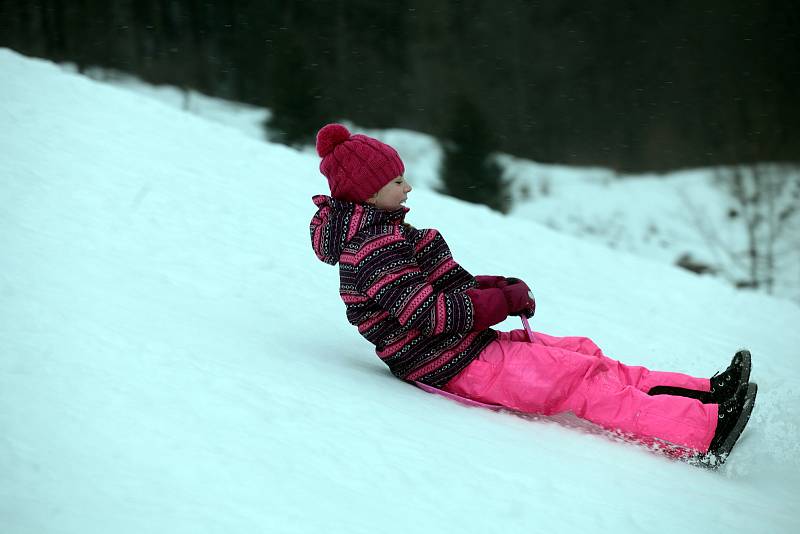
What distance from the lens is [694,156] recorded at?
1457cm

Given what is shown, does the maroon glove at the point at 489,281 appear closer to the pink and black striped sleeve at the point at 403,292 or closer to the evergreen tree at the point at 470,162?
the pink and black striped sleeve at the point at 403,292

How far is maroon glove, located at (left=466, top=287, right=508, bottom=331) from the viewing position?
6.89 ft

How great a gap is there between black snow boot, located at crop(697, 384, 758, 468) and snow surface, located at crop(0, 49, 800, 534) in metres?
0.08

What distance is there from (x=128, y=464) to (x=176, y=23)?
642 inches

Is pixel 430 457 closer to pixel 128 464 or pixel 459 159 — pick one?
pixel 128 464

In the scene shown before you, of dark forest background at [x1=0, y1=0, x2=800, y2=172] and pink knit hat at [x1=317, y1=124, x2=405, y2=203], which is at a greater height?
dark forest background at [x1=0, y1=0, x2=800, y2=172]

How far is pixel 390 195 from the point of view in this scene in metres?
2.20

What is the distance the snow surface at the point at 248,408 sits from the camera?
138 centimetres

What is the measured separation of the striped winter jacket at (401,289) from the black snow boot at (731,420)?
70 cm

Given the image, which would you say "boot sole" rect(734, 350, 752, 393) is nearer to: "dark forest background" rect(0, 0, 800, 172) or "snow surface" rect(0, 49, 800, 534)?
"snow surface" rect(0, 49, 800, 534)

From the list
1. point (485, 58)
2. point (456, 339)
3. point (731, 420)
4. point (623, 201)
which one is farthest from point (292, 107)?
point (731, 420)

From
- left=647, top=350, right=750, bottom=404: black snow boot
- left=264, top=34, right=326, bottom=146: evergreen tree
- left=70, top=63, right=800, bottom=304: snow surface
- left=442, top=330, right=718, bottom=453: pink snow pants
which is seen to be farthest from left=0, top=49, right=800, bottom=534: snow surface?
left=70, top=63, right=800, bottom=304: snow surface

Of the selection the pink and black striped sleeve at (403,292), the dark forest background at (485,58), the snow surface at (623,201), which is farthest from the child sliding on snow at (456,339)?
the dark forest background at (485,58)

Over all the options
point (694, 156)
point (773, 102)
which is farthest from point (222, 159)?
point (694, 156)
